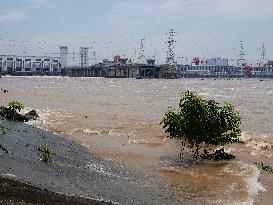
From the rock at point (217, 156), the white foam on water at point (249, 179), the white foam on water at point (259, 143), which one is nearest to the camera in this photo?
the white foam on water at point (249, 179)

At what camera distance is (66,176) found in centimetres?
1084

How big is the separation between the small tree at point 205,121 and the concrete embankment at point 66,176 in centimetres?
319

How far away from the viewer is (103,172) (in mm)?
12812

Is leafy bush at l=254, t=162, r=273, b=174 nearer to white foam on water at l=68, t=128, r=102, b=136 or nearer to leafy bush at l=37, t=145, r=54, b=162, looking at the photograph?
leafy bush at l=37, t=145, r=54, b=162

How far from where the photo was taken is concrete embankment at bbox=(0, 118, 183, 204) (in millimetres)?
8492

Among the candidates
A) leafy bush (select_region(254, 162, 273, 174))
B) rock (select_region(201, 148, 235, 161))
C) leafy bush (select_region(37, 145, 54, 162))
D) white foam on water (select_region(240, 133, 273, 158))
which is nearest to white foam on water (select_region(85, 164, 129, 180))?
leafy bush (select_region(37, 145, 54, 162))

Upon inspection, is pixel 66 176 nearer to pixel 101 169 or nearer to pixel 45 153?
pixel 45 153

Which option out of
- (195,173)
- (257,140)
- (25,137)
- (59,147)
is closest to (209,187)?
(195,173)

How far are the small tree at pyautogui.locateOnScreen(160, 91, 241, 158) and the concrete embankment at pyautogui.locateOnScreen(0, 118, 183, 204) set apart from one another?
3.19 metres

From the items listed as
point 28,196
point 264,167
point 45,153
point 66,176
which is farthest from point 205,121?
point 28,196

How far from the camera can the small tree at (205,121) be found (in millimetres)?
16516

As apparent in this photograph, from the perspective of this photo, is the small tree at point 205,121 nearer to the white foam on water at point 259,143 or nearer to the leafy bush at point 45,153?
the white foam on water at point 259,143

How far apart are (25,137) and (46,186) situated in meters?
7.08

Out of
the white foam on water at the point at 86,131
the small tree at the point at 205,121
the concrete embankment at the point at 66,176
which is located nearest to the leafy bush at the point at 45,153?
the concrete embankment at the point at 66,176
